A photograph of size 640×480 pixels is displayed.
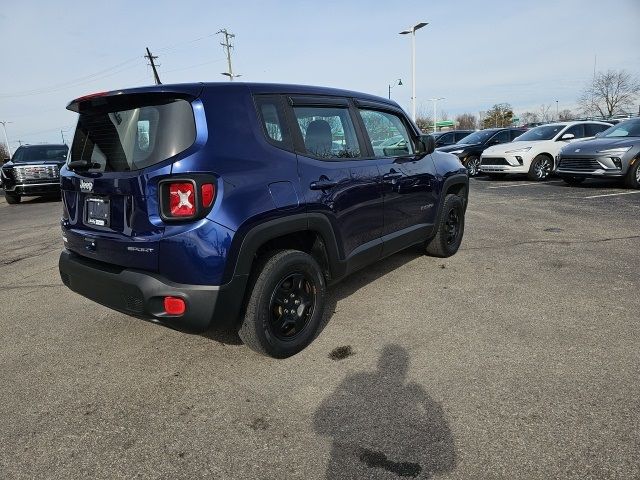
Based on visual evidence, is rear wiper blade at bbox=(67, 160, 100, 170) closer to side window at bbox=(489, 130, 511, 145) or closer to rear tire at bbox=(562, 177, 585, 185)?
rear tire at bbox=(562, 177, 585, 185)

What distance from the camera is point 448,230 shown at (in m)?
5.12

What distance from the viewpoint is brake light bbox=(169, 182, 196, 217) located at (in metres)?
2.41

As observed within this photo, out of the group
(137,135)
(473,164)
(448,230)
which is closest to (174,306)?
(137,135)

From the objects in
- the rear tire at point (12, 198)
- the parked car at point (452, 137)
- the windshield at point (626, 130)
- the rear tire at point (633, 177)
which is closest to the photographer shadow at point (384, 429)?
the rear tire at point (633, 177)

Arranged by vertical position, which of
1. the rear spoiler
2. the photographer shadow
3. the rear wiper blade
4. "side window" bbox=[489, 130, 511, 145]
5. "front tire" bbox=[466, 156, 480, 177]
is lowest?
the photographer shadow

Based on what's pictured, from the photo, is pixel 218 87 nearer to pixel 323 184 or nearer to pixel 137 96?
pixel 137 96

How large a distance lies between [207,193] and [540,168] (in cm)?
1211

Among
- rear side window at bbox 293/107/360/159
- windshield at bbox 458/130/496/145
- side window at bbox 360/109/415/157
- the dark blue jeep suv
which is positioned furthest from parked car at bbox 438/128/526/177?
the dark blue jeep suv

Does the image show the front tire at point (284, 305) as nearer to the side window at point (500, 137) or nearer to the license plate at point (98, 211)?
the license plate at point (98, 211)

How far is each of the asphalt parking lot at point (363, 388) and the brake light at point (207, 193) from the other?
1.11 metres

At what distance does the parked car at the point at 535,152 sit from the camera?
12172 millimetres

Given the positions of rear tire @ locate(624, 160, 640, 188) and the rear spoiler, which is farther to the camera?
rear tire @ locate(624, 160, 640, 188)

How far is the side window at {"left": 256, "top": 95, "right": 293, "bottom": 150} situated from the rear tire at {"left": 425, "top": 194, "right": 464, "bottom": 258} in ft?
8.01

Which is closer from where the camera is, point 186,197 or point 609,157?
point 186,197
